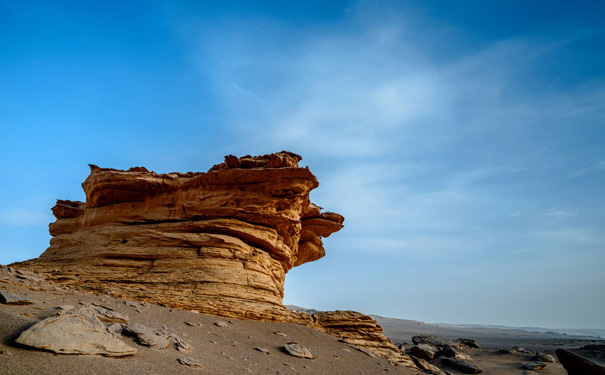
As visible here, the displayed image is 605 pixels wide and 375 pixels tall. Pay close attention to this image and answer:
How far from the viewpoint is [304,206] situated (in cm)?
2161

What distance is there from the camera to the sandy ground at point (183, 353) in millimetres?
6395

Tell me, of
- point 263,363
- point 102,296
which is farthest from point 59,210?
point 263,363

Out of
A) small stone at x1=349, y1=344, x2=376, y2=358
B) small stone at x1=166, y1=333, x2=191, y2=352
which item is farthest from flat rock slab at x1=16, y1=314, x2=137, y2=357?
small stone at x1=349, y1=344, x2=376, y2=358

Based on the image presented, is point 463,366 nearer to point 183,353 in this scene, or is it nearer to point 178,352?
point 183,353

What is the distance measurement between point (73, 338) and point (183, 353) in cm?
279

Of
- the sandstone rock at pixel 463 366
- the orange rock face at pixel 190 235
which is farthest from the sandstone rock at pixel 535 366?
the orange rock face at pixel 190 235

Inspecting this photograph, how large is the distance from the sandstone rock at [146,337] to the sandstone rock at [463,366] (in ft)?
61.8

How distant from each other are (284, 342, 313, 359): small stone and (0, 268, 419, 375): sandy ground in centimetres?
24

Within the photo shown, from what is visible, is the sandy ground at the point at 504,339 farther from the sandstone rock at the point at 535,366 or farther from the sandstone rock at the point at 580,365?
the sandstone rock at the point at 580,365

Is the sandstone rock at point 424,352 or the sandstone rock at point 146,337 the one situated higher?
the sandstone rock at point 146,337

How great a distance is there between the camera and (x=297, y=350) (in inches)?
495

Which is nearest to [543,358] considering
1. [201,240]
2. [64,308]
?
[201,240]

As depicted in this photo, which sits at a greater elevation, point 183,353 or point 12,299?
point 12,299

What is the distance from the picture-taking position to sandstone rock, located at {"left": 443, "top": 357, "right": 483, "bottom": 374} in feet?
65.4
